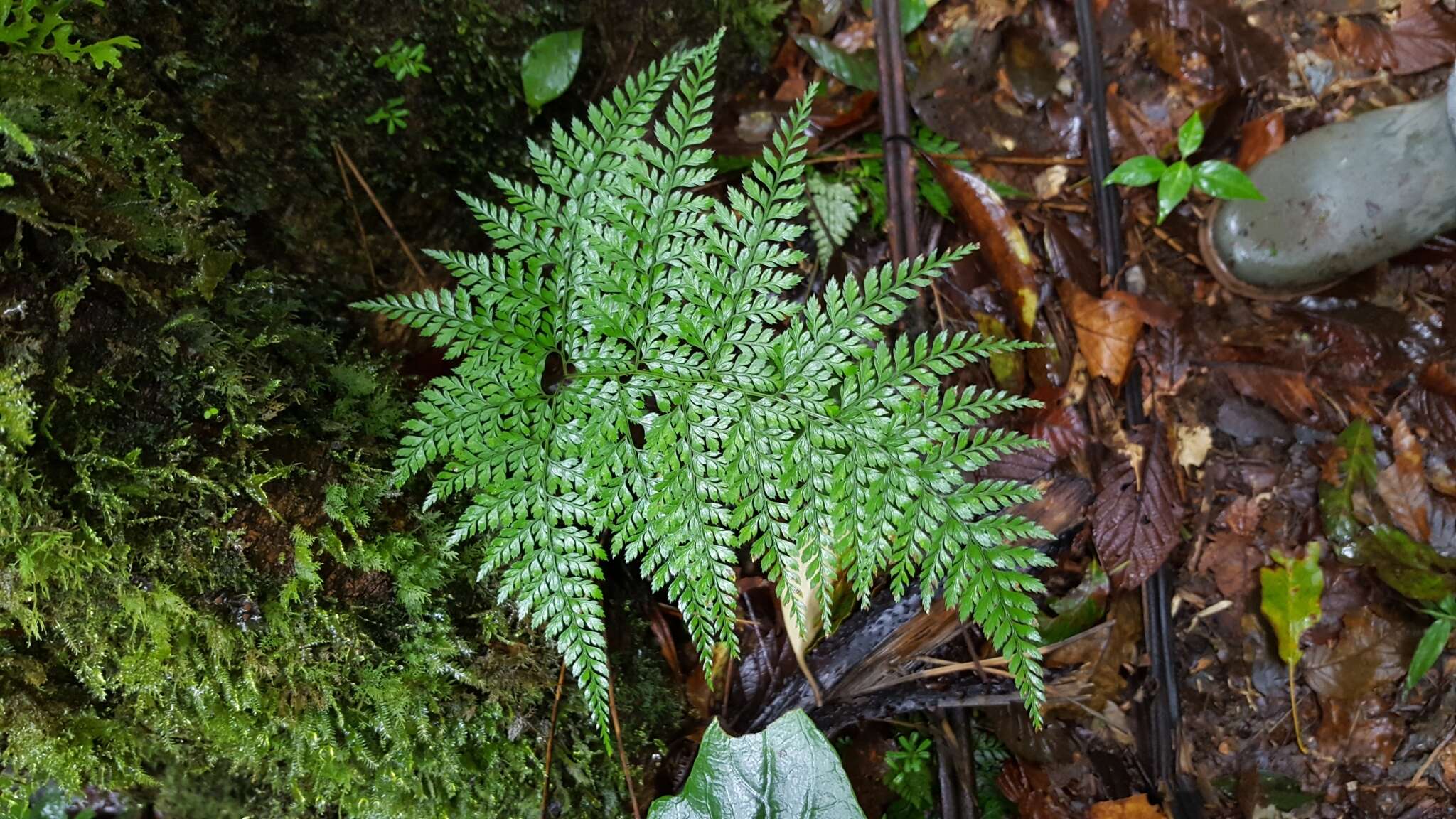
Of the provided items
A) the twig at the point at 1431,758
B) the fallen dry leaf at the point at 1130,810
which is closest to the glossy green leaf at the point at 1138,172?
the fallen dry leaf at the point at 1130,810

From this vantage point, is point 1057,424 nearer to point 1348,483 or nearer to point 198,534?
point 1348,483

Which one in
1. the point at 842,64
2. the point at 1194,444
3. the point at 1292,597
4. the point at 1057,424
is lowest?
the point at 1292,597

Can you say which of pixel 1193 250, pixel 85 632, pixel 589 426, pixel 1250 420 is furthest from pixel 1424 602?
pixel 85 632

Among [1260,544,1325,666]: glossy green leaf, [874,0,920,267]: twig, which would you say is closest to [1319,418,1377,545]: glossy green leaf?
[1260,544,1325,666]: glossy green leaf

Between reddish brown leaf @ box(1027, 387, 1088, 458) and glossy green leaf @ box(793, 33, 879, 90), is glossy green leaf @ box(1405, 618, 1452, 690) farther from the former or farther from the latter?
glossy green leaf @ box(793, 33, 879, 90)

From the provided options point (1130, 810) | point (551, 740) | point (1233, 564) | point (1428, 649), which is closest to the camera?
point (551, 740)

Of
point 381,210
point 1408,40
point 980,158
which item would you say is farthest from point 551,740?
point 1408,40
